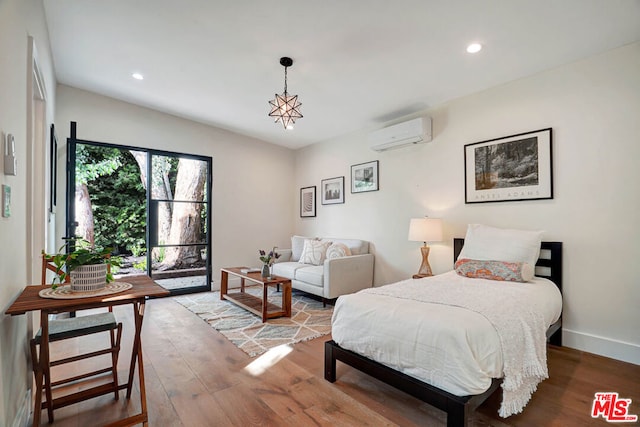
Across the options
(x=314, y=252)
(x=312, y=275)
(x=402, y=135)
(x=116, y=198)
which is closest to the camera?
(x=402, y=135)

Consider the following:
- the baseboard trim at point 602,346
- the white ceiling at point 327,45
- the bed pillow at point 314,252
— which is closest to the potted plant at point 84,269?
the white ceiling at point 327,45

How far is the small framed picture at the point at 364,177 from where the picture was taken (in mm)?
4531

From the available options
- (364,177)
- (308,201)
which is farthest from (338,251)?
(308,201)

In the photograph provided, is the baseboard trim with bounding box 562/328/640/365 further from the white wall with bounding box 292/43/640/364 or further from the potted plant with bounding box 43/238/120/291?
the potted plant with bounding box 43/238/120/291

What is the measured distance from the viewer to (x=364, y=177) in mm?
4699

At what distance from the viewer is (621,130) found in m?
2.56

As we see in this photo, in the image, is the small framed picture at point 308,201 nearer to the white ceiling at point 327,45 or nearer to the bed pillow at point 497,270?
the white ceiling at point 327,45

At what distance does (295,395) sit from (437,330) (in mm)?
1056

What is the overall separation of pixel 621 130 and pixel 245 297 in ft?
14.3

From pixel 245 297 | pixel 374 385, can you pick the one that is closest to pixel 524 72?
pixel 374 385

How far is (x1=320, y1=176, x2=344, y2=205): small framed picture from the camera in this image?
16.7ft

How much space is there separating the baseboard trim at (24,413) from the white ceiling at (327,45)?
2.85 m

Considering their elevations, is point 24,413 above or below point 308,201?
below

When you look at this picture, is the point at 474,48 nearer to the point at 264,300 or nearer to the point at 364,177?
the point at 364,177
